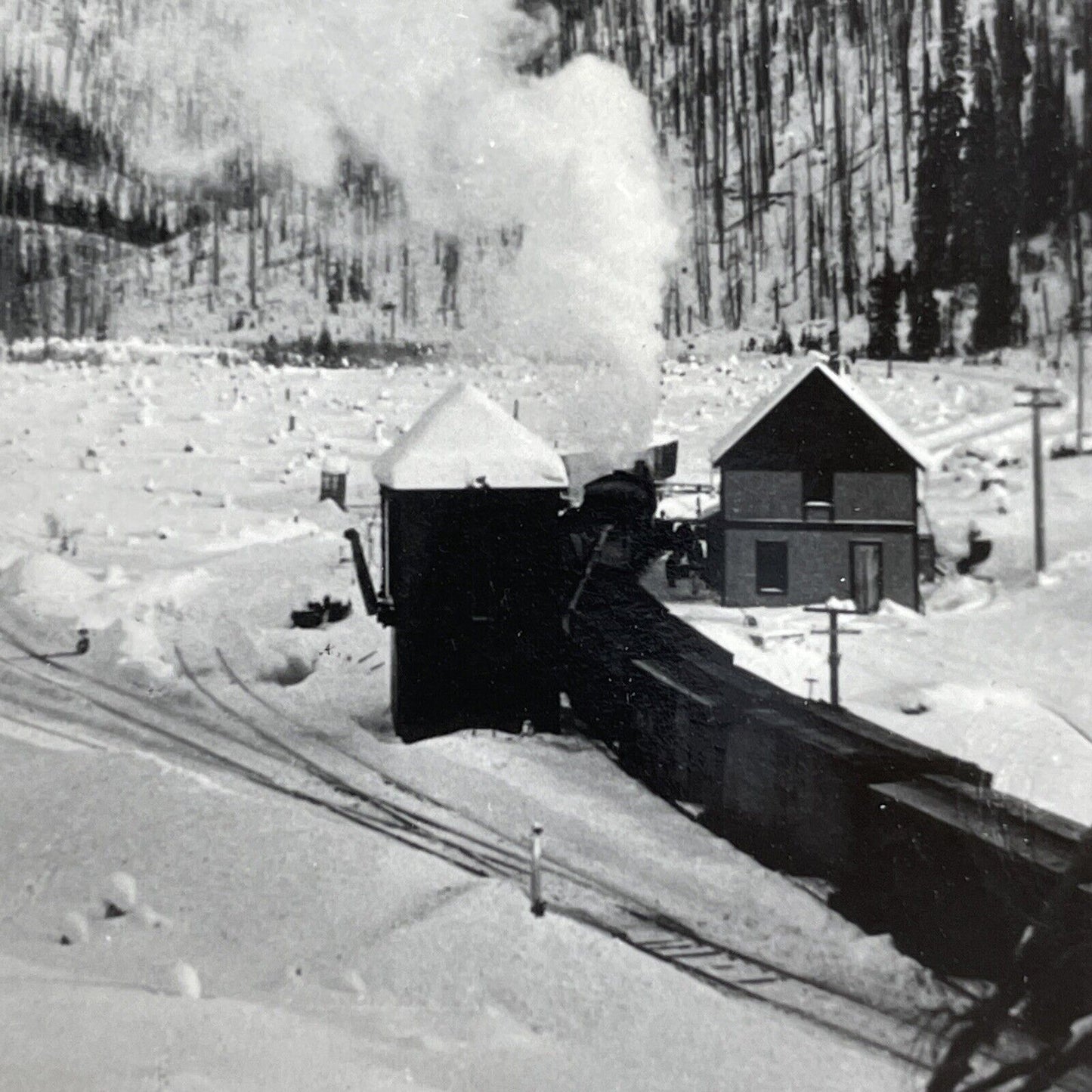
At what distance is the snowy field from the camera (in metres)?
2.80

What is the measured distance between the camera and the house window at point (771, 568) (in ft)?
24.5

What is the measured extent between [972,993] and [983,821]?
24.5 inches

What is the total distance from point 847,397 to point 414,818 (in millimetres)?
4734

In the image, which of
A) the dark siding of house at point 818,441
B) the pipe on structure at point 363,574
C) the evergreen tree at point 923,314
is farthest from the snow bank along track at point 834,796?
the dark siding of house at point 818,441

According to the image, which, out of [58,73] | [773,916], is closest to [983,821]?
[773,916]

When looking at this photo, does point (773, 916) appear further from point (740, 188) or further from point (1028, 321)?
point (740, 188)

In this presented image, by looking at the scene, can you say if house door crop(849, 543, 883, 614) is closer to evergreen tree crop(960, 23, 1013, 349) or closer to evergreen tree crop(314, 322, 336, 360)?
evergreen tree crop(960, 23, 1013, 349)

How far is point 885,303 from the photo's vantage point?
4.61 m

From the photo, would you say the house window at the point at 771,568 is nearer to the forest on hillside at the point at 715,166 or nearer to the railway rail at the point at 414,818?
the forest on hillside at the point at 715,166

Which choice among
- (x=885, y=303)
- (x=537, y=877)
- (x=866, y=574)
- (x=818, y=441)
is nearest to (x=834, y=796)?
(x=537, y=877)

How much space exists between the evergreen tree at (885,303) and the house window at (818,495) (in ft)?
14.3

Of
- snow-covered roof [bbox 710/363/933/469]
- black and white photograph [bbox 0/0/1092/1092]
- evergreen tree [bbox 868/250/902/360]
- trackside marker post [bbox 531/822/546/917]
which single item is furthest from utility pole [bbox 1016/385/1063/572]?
trackside marker post [bbox 531/822/546/917]

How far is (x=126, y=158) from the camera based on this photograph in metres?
4.15

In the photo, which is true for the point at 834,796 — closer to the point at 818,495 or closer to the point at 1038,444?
the point at 1038,444
